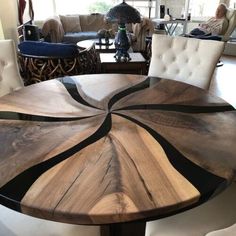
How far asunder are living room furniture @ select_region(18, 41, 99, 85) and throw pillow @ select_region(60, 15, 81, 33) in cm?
336

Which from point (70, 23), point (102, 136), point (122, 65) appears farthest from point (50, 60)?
point (70, 23)

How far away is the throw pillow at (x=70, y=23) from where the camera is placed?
609 cm

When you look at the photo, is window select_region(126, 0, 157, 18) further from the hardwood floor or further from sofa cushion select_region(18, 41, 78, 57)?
sofa cushion select_region(18, 41, 78, 57)

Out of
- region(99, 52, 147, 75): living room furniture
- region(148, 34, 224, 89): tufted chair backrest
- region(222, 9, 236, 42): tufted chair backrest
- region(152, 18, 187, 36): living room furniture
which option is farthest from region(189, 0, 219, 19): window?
region(148, 34, 224, 89): tufted chair backrest

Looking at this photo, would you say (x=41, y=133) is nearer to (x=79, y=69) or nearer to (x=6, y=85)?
(x=6, y=85)

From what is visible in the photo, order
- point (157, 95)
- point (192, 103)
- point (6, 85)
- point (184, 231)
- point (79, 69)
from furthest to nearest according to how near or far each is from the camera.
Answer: point (79, 69) → point (6, 85) → point (157, 95) → point (192, 103) → point (184, 231)

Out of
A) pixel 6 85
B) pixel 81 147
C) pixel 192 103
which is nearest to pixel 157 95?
pixel 192 103

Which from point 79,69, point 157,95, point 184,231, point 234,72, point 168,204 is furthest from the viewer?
point 234,72

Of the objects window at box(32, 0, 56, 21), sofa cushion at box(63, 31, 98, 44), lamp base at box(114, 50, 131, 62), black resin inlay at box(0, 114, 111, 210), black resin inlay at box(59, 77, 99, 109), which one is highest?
window at box(32, 0, 56, 21)

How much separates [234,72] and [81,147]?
4400 millimetres

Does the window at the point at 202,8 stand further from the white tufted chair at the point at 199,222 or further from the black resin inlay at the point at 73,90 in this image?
the white tufted chair at the point at 199,222

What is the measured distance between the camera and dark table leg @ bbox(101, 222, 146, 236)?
1.17 m

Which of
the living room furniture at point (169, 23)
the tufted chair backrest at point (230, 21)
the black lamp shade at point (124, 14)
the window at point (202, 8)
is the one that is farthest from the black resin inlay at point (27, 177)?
the window at point (202, 8)

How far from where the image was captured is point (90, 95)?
1702 millimetres
